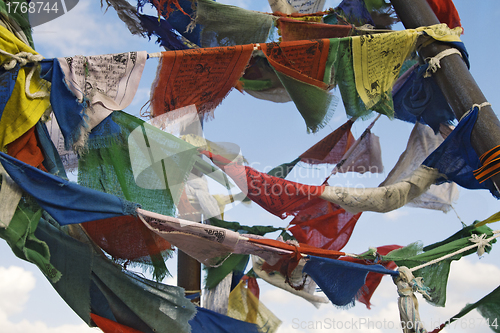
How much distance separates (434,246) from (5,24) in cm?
315

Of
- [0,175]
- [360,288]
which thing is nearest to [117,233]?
[0,175]

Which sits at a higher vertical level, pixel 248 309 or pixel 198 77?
pixel 198 77

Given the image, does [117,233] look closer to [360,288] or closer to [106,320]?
[106,320]

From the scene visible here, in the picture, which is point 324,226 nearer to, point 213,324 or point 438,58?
point 213,324

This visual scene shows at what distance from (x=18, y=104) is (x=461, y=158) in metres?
2.69

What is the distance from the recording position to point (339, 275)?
2.61 metres

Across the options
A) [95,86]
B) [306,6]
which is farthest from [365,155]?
[95,86]

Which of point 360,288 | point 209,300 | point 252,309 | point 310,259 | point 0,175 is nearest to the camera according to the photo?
point 0,175

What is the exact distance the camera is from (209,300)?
3.54 m

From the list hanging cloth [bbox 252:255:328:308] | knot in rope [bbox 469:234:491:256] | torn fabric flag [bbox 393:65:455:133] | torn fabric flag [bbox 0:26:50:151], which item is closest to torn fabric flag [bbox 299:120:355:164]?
torn fabric flag [bbox 393:65:455:133]

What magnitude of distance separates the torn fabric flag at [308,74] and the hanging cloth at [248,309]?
171 cm

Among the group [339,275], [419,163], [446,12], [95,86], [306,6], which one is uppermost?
[306,6]

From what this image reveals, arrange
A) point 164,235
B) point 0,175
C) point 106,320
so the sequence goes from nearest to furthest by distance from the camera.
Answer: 1. point 0,175
2. point 164,235
3. point 106,320
